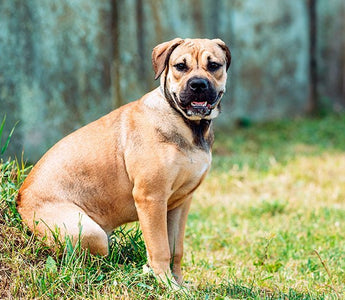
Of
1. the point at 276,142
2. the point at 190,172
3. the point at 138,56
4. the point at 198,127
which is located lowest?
the point at 276,142

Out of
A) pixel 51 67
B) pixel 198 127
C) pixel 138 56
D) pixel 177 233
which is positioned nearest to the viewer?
pixel 198 127

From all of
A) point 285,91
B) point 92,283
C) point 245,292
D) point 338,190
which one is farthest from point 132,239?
point 285,91

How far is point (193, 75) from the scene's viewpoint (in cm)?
396

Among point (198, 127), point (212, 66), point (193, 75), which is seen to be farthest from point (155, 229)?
point (212, 66)

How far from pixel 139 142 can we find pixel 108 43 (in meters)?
4.56

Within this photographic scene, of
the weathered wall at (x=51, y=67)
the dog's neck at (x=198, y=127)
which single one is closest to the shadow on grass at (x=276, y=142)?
the weathered wall at (x=51, y=67)

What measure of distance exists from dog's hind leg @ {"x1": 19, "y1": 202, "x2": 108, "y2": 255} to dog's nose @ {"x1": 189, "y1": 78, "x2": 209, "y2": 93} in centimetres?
104

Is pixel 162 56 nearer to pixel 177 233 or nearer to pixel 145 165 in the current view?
pixel 145 165

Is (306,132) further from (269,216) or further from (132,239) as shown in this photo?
(132,239)

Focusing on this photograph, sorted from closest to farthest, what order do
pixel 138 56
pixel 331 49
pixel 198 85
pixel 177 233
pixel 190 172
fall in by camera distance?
pixel 198 85 < pixel 190 172 < pixel 177 233 < pixel 138 56 < pixel 331 49

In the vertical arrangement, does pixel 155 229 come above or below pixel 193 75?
below

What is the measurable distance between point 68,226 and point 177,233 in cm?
79

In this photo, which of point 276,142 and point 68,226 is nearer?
point 68,226

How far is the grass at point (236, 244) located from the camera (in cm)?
389
